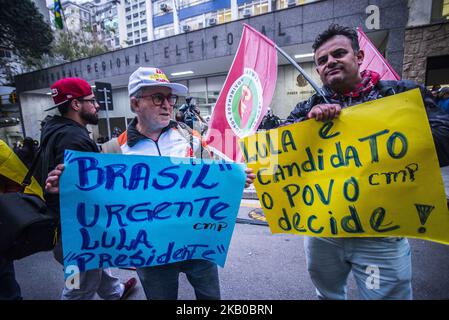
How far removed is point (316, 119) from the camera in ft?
4.32

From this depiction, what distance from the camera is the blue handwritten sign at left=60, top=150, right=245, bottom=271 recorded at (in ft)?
4.17

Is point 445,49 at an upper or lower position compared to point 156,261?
upper

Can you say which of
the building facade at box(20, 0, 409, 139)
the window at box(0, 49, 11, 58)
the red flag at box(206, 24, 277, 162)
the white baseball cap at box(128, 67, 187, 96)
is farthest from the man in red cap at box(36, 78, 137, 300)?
the window at box(0, 49, 11, 58)

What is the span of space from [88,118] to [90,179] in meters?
0.92

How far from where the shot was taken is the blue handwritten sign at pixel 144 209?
1.27 metres

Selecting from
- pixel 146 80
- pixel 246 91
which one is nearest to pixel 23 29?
pixel 246 91

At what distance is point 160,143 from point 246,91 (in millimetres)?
1594

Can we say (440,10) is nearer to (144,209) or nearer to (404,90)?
(404,90)

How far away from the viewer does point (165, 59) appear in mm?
12414

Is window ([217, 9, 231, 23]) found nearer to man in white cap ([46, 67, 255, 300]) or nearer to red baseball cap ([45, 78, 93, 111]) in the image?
red baseball cap ([45, 78, 93, 111])

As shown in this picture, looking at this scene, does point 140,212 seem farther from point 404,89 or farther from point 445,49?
point 445,49

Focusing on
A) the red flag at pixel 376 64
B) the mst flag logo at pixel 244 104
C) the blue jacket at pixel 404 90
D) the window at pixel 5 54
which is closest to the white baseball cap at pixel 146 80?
the blue jacket at pixel 404 90

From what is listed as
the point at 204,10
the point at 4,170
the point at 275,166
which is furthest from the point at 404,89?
the point at 204,10

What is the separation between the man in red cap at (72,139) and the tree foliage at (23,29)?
19424 millimetres
